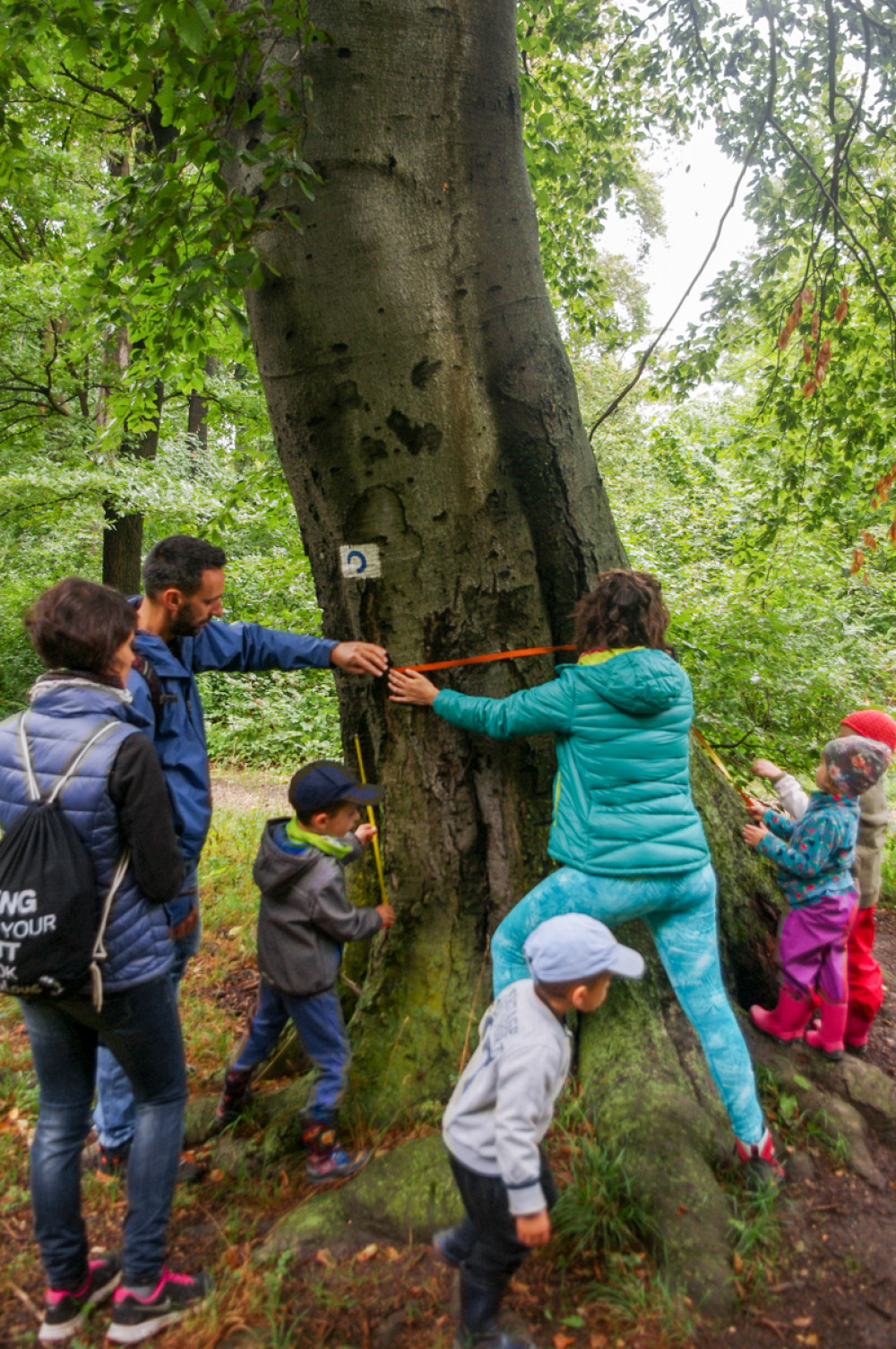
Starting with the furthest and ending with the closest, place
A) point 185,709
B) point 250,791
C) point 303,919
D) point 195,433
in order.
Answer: point 195,433, point 250,791, point 185,709, point 303,919

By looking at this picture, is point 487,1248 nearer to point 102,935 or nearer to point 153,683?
point 102,935

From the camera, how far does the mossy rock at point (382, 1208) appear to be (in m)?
2.43

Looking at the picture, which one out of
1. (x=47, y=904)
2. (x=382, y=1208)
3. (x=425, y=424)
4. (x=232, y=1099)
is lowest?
(x=382, y=1208)

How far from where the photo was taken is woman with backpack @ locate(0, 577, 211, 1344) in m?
1.98

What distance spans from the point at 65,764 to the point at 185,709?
0.82 metres

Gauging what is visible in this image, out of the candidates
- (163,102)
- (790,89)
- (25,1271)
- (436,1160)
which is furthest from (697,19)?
(25,1271)

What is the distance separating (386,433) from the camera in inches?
117

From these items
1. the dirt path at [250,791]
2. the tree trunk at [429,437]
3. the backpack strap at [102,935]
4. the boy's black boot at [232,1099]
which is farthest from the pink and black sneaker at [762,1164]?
the dirt path at [250,791]

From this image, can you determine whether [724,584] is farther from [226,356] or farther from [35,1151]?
[35,1151]

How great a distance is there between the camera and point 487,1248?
199cm

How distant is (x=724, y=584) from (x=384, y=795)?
5260mm

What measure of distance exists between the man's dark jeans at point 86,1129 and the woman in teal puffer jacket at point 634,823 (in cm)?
103

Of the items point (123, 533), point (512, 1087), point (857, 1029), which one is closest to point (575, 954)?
point (512, 1087)

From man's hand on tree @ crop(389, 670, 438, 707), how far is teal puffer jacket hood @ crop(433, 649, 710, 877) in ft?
1.54
